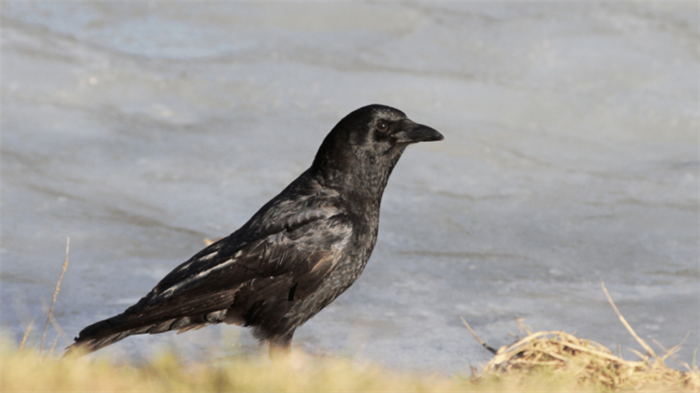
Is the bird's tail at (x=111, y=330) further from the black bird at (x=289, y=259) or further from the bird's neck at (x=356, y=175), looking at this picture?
the bird's neck at (x=356, y=175)

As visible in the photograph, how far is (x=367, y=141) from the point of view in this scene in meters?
4.70

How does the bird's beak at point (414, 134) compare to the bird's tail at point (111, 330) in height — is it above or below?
above

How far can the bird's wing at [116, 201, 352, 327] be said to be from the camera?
173 inches

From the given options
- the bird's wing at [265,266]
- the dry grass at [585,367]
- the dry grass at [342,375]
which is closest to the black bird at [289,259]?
the bird's wing at [265,266]

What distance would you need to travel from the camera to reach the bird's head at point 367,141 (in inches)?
184

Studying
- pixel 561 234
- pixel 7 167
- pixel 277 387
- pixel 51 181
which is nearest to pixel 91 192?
pixel 51 181

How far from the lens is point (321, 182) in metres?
4.73

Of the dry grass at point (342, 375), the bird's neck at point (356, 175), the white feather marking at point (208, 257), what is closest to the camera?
the dry grass at point (342, 375)

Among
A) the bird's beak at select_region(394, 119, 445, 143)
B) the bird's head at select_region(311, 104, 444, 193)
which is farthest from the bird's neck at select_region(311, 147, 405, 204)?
the bird's beak at select_region(394, 119, 445, 143)

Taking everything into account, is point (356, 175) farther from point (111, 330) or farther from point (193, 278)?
point (111, 330)

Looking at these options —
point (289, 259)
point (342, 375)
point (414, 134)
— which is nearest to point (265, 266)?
point (289, 259)

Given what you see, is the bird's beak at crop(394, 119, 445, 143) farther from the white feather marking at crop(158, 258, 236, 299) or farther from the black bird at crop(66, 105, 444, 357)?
the white feather marking at crop(158, 258, 236, 299)

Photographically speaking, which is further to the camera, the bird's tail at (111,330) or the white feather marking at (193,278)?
the white feather marking at (193,278)

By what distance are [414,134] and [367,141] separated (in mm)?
271
